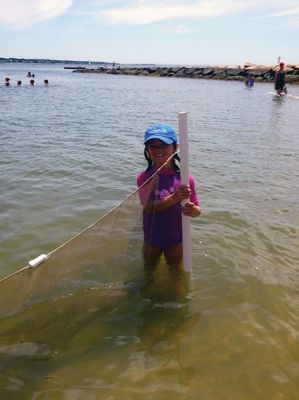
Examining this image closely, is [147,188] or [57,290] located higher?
[147,188]

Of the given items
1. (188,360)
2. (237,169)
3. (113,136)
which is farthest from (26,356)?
(113,136)

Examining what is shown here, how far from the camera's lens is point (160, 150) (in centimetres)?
457

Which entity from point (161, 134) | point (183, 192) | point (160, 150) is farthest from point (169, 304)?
point (161, 134)

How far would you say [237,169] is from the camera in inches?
460

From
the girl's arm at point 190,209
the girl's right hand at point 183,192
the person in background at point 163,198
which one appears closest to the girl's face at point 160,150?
the person in background at point 163,198

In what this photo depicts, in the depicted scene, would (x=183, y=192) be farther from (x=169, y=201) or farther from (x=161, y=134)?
(x=161, y=134)

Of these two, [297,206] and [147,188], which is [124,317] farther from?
[297,206]

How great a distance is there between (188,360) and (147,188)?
1.87 metres

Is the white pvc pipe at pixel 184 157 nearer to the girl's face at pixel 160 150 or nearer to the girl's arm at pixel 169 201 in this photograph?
the girl's arm at pixel 169 201

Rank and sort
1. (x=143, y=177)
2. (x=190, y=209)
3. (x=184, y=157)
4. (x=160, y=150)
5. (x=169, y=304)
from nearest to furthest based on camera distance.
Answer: (x=184, y=157), (x=190, y=209), (x=160, y=150), (x=143, y=177), (x=169, y=304)

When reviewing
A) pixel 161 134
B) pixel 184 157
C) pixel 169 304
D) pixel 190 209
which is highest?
pixel 161 134

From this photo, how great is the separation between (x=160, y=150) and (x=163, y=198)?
0.55 metres

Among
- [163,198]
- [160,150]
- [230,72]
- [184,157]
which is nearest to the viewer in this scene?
[184,157]

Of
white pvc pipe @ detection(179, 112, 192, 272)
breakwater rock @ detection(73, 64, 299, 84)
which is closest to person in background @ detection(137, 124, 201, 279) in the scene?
white pvc pipe @ detection(179, 112, 192, 272)
